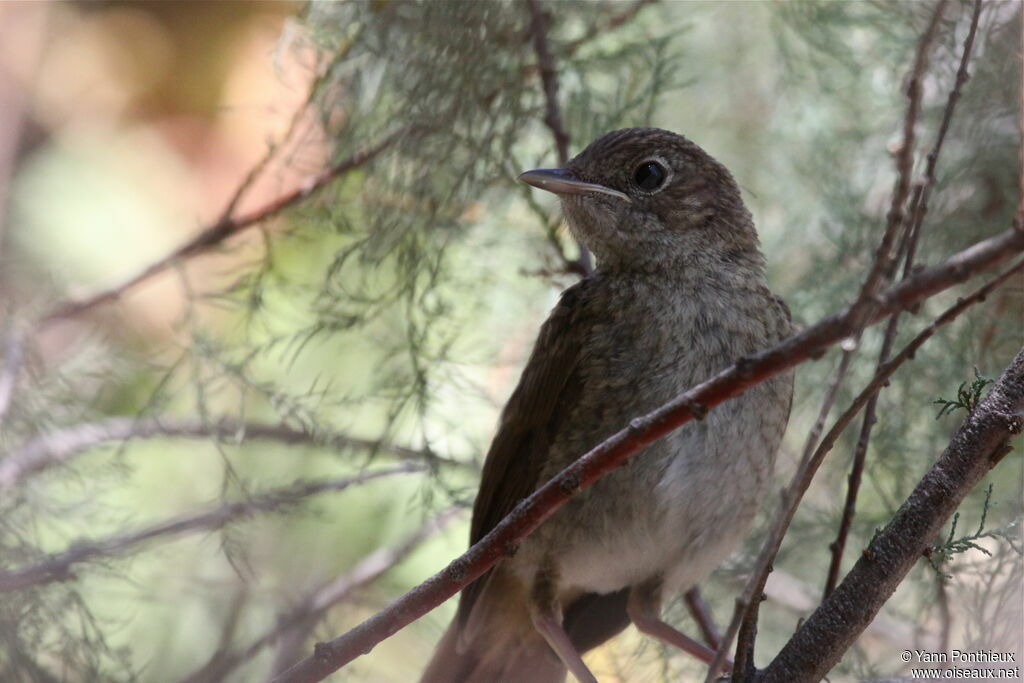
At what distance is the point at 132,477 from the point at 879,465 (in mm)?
2712

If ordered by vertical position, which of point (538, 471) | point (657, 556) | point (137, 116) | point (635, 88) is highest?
point (137, 116)

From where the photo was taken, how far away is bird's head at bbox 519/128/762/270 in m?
3.32

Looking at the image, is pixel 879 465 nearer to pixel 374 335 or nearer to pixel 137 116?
pixel 374 335

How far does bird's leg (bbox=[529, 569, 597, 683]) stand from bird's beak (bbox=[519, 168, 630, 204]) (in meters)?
1.12

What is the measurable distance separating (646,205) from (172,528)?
5.56 feet

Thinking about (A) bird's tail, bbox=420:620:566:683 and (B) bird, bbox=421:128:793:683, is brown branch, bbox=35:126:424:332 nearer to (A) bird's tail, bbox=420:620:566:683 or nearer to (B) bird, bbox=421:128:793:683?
(B) bird, bbox=421:128:793:683

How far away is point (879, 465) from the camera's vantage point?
369cm

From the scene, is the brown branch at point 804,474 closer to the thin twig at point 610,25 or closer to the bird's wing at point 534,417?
the bird's wing at point 534,417

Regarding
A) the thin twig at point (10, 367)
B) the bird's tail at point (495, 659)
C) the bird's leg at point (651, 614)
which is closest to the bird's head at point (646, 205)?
the bird's leg at point (651, 614)

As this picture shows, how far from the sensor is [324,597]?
3.59 m

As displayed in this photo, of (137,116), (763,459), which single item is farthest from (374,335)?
(137,116)

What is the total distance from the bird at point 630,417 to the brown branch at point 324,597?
1.25 ft

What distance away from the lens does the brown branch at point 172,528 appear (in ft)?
9.78

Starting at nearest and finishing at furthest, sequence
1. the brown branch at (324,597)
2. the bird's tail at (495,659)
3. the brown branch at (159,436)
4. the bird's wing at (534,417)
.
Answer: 1. the brown branch at (324,597)
2. the bird's wing at (534,417)
3. the bird's tail at (495,659)
4. the brown branch at (159,436)
